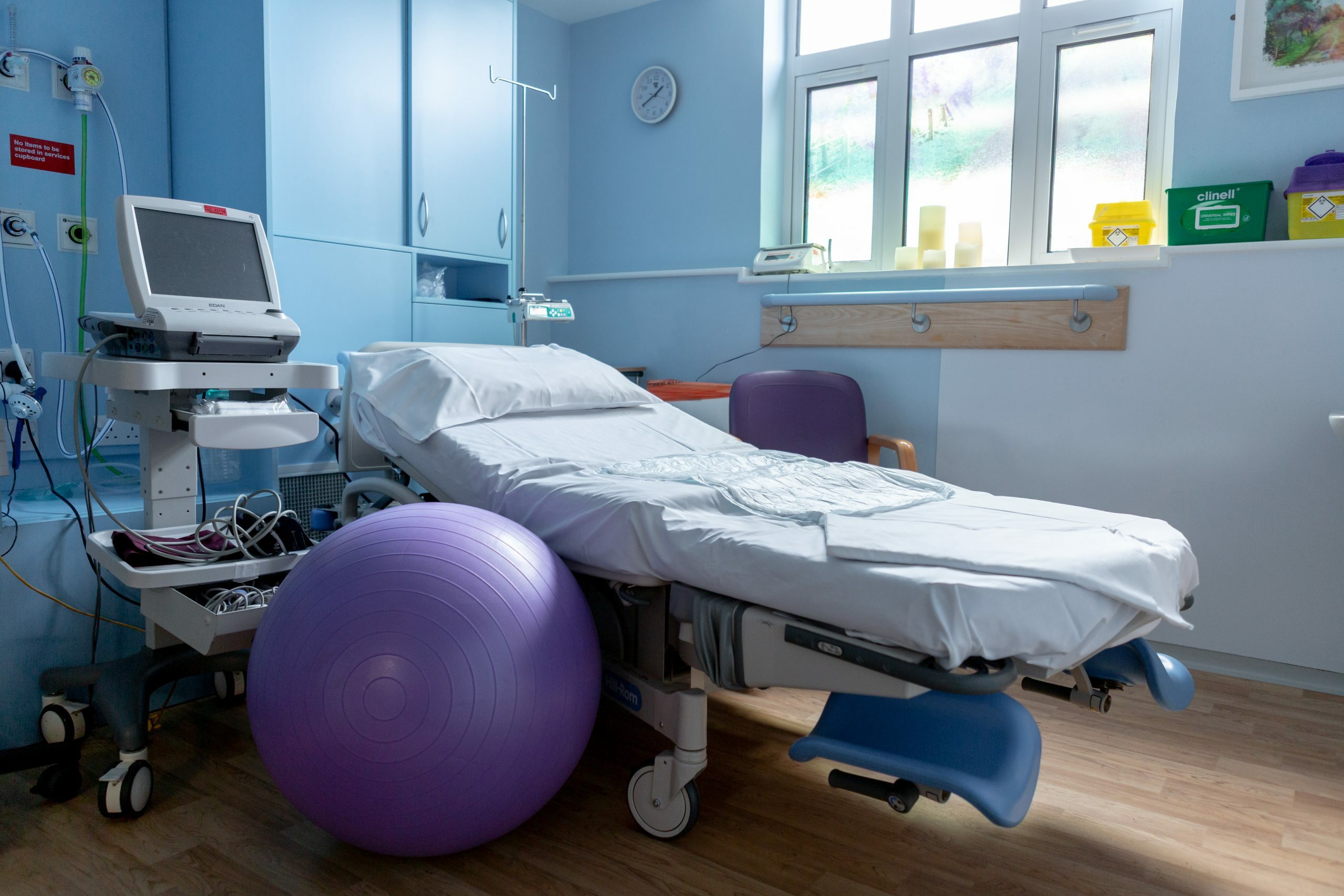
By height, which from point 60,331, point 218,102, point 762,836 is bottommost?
point 762,836

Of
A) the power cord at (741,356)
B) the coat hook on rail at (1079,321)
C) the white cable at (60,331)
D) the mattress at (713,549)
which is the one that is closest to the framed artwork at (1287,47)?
the coat hook on rail at (1079,321)

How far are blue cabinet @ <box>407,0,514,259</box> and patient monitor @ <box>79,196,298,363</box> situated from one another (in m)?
0.91

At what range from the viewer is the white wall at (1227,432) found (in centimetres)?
254

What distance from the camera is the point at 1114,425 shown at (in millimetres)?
2830

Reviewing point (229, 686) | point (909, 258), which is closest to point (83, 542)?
point (229, 686)

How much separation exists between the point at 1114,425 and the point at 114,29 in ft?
10.5

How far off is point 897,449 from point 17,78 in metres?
2.69

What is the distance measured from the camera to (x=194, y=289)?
6.33 feet

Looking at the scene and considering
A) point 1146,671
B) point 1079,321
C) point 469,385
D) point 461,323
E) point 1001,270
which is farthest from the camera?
point 461,323

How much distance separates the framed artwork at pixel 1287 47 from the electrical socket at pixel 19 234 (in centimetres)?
344

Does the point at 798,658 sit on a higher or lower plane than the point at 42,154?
lower

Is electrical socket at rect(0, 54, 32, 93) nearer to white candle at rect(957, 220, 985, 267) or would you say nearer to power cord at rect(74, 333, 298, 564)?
power cord at rect(74, 333, 298, 564)

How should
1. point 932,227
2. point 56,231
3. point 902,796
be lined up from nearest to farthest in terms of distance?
point 902,796, point 56,231, point 932,227

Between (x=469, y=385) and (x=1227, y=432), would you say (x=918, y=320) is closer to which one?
(x=1227, y=432)
